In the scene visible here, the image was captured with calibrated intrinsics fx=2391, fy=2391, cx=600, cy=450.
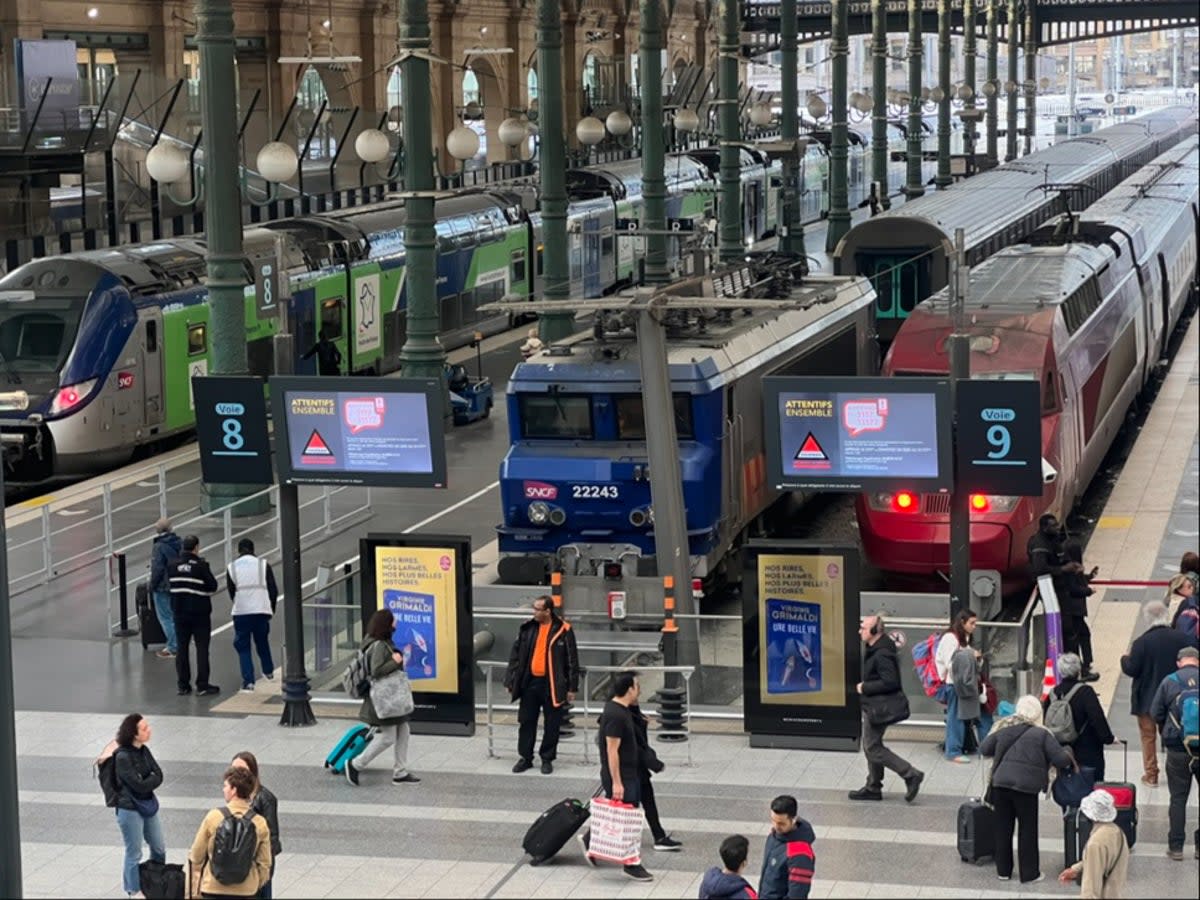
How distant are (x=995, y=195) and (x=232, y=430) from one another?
31.7m

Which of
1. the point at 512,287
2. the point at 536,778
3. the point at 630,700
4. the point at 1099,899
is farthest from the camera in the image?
the point at 512,287

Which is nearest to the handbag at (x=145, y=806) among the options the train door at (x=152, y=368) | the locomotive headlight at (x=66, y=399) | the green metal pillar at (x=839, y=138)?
the locomotive headlight at (x=66, y=399)

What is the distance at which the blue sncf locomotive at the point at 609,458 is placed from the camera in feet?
78.1

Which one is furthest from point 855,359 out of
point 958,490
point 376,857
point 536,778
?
point 376,857

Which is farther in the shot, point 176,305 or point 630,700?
point 176,305

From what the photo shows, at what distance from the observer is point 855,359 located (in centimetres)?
3216

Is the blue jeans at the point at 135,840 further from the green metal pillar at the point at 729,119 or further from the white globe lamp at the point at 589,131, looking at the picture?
the white globe lamp at the point at 589,131

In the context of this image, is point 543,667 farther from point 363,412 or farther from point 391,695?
point 363,412

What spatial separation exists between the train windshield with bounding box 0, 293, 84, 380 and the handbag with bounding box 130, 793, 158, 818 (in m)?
18.4

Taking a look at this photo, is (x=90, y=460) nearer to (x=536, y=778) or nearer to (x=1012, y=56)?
(x=536, y=778)

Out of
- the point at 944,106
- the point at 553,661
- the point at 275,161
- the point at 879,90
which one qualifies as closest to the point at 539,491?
the point at 553,661

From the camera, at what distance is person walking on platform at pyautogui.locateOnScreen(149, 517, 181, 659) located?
21.6 metres

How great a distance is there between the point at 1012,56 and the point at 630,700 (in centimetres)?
7686

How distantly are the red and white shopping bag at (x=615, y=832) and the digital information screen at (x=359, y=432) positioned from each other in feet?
15.5
